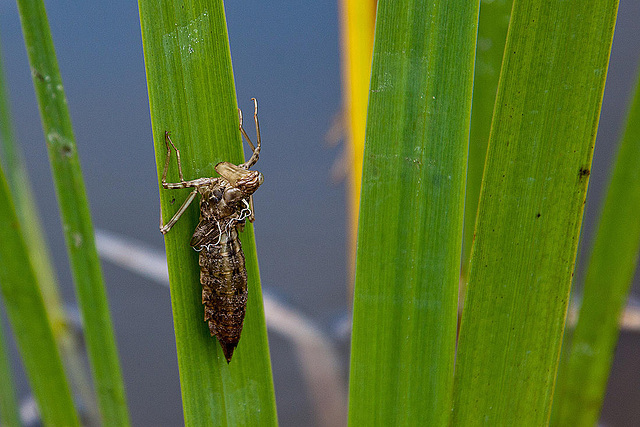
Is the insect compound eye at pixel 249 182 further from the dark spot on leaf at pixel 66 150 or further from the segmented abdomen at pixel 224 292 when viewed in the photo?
the dark spot on leaf at pixel 66 150

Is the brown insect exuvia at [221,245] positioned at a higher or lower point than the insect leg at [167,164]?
lower

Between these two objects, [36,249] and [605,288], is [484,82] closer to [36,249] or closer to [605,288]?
[605,288]

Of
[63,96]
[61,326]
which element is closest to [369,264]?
[63,96]

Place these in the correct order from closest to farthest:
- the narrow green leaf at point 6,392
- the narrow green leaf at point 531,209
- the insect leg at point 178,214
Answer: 1. the narrow green leaf at point 531,209
2. the insect leg at point 178,214
3. the narrow green leaf at point 6,392

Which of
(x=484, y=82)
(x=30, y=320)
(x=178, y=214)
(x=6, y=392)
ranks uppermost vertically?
(x=484, y=82)

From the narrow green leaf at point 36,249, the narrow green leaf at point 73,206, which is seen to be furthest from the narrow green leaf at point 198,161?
the narrow green leaf at point 36,249

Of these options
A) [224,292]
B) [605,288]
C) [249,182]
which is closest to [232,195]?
[249,182]
